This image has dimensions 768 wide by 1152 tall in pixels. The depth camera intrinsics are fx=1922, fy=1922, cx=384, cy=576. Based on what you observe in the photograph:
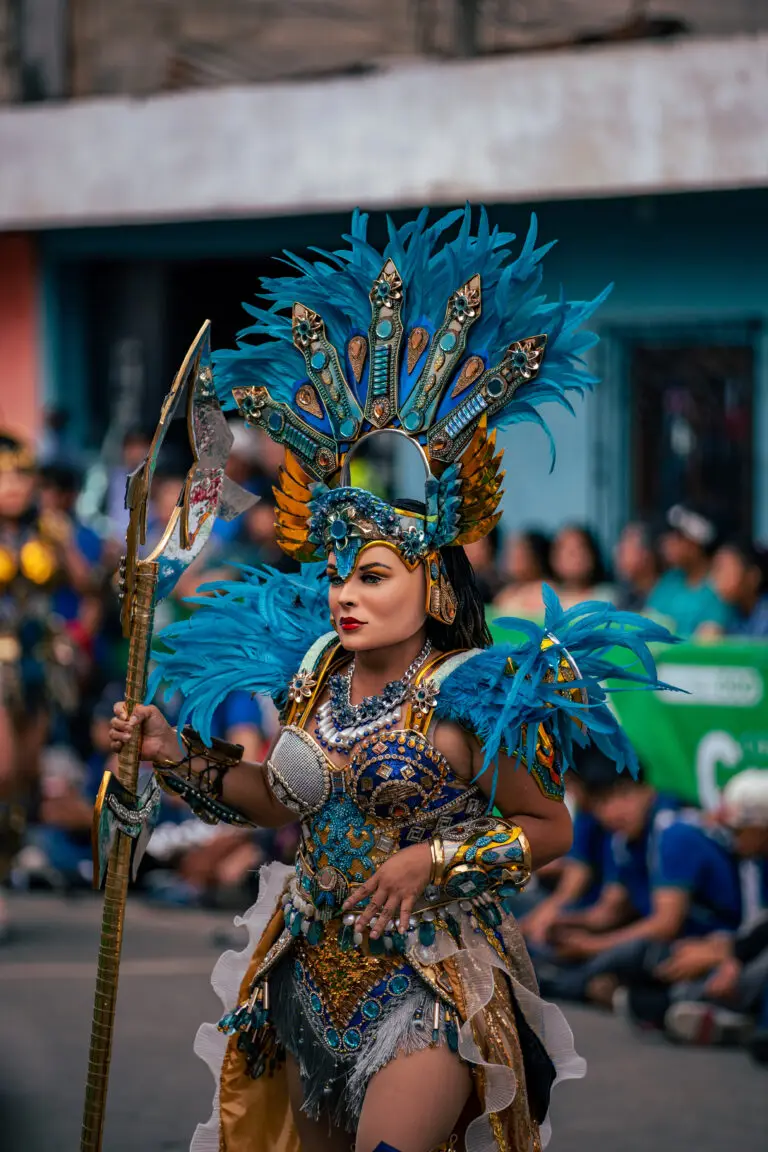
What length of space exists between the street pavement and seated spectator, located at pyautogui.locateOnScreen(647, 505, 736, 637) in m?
2.00

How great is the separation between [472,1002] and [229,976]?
68 cm

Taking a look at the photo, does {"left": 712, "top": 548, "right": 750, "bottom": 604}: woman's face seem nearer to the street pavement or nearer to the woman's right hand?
the street pavement

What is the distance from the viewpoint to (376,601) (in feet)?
12.9

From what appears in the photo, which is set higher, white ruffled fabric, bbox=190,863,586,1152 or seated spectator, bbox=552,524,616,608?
seated spectator, bbox=552,524,616,608

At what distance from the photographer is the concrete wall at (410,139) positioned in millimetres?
10617

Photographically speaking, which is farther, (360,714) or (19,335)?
(19,335)

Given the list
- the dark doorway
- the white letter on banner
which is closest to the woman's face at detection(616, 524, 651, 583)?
the white letter on banner

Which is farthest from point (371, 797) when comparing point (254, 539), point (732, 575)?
point (254, 539)

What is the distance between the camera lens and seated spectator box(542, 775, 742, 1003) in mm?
7289

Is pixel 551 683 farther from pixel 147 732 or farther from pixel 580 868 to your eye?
pixel 580 868

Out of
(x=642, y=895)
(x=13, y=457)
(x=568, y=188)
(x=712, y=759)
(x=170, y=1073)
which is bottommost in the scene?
(x=170, y=1073)

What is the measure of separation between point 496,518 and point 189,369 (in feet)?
2.36

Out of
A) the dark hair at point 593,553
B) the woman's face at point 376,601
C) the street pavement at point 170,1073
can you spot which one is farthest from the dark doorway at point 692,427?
the woman's face at point 376,601

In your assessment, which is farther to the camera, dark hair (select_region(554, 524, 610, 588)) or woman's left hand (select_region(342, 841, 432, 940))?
dark hair (select_region(554, 524, 610, 588))
